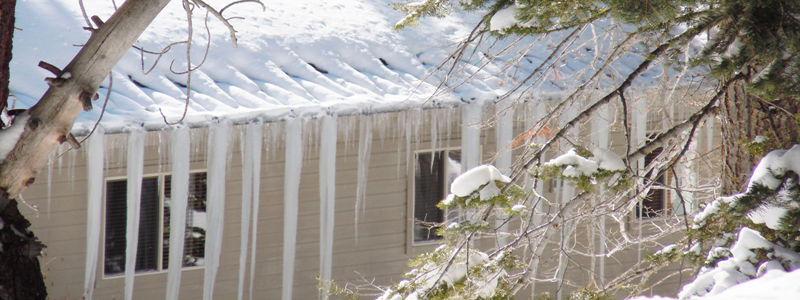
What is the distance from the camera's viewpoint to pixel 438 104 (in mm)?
6172

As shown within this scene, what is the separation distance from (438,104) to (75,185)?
12.0ft

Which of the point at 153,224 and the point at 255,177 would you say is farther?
the point at 153,224

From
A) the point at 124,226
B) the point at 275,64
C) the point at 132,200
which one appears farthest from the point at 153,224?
the point at 275,64

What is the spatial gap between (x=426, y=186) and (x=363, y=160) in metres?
1.08

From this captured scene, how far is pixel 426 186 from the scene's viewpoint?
302 inches

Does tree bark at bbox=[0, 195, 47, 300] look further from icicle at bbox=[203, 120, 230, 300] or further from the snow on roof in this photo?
icicle at bbox=[203, 120, 230, 300]

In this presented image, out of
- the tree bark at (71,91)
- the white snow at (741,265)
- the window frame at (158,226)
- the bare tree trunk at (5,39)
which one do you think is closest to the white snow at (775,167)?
the white snow at (741,265)

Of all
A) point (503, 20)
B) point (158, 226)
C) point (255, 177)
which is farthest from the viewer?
point (158, 226)

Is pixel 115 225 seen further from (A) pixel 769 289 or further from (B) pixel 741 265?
(A) pixel 769 289

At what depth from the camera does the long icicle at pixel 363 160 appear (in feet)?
21.7

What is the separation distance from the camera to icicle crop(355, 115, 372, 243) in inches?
261

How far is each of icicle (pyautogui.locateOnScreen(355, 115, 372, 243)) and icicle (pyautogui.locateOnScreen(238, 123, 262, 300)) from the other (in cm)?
108

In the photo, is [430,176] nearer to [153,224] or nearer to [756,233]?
[153,224]

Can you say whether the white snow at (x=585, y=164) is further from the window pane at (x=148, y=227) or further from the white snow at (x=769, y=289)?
the window pane at (x=148, y=227)
